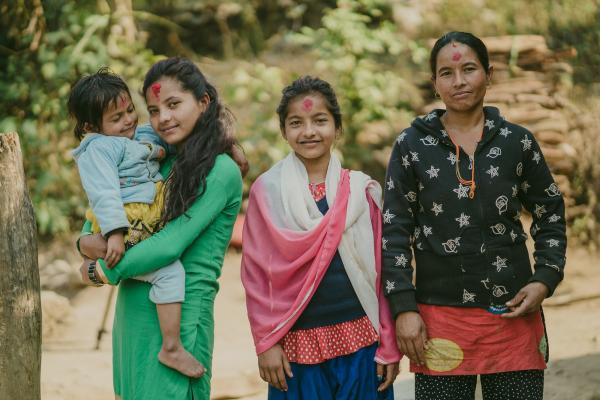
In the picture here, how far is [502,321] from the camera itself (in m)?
2.38

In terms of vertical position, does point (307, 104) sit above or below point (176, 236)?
above

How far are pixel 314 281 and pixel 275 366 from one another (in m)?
0.30

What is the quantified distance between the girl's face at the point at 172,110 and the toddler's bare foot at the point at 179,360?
640 mm

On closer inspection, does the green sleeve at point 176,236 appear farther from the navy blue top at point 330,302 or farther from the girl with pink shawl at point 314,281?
the navy blue top at point 330,302

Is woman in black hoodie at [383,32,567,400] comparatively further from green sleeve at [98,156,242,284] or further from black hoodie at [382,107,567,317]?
green sleeve at [98,156,242,284]

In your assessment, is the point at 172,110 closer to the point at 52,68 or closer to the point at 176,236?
the point at 176,236

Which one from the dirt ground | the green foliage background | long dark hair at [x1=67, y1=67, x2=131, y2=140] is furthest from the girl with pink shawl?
the green foliage background

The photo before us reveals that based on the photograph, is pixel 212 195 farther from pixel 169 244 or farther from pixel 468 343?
pixel 468 343

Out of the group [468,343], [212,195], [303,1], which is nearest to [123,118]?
[212,195]

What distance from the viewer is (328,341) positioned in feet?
8.07

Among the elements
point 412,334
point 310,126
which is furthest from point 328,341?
point 310,126

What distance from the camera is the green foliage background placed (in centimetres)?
653

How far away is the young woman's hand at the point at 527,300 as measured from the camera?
2.33 metres

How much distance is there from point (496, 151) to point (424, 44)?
4.79 meters
